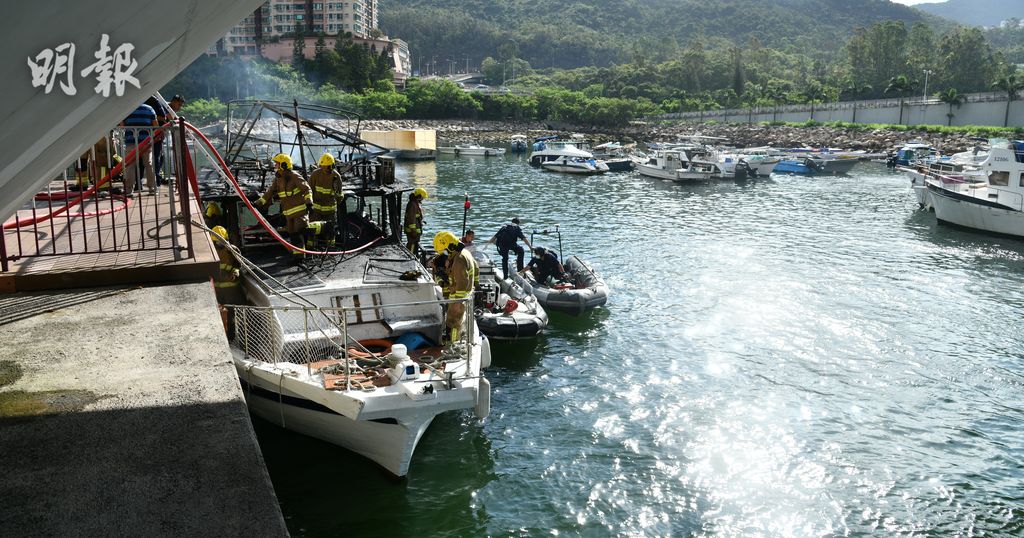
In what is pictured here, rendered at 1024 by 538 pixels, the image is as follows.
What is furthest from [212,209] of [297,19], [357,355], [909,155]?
[297,19]

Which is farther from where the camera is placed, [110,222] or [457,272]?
[457,272]

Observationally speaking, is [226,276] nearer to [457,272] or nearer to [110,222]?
[110,222]

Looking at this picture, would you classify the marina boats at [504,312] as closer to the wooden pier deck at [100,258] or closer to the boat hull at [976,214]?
the wooden pier deck at [100,258]

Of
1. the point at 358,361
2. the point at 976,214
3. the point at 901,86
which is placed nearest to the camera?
the point at 358,361

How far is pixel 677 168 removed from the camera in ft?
156

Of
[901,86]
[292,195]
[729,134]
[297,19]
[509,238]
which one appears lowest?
[509,238]

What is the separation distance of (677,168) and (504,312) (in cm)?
3534

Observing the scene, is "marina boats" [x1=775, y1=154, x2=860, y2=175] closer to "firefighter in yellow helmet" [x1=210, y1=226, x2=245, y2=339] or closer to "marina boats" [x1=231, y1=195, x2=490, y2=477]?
"marina boats" [x1=231, y1=195, x2=490, y2=477]

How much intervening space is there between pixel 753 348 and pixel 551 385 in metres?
4.75

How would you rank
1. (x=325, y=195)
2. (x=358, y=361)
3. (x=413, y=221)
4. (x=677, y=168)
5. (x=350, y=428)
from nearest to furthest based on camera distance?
(x=350, y=428)
(x=358, y=361)
(x=325, y=195)
(x=413, y=221)
(x=677, y=168)

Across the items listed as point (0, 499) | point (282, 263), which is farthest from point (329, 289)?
point (0, 499)

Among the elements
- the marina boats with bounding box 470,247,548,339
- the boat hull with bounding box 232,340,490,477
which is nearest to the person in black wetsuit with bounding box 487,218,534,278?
the marina boats with bounding box 470,247,548,339

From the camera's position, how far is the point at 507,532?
357 inches

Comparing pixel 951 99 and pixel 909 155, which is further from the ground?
pixel 951 99
